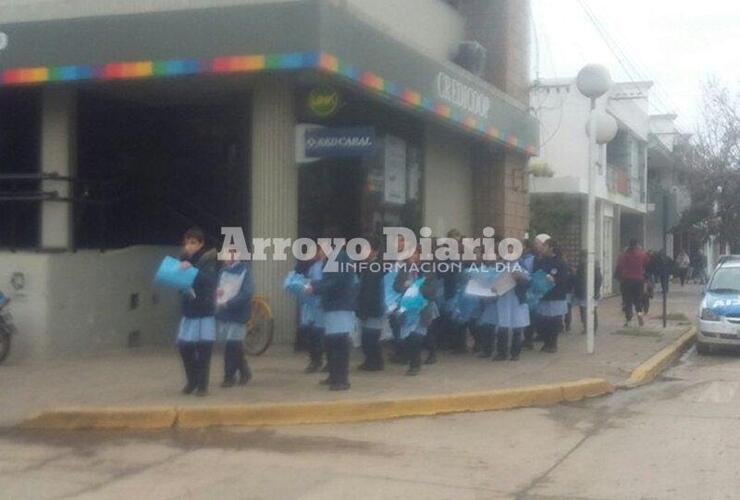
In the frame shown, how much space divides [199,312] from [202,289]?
0.77 feet

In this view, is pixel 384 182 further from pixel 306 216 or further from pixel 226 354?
pixel 226 354

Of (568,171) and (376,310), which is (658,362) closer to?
(376,310)

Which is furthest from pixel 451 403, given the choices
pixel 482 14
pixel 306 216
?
pixel 482 14

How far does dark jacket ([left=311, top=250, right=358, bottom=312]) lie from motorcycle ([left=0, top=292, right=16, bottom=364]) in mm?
4453

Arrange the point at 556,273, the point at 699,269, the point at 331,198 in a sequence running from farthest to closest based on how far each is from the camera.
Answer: the point at 699,269
the point at 331,198
the point at 556,273

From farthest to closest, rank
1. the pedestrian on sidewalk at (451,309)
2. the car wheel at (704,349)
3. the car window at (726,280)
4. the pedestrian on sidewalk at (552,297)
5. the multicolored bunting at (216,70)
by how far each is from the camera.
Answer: the car window at (726,280)
the car wheel at (704,349)
the pedestrian on sidewalk at (552,297)
the pedestrian on sidewalk at (451,309)
the multicolored bunting at (216,70)

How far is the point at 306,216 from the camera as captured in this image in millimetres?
14922

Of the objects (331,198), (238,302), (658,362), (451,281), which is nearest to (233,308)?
(238,302)

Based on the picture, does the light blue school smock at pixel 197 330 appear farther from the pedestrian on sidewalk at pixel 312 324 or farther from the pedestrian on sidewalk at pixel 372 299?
the pedestrian on sidewalk at pixel 372 299

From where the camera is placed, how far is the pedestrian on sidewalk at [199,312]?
1048cm

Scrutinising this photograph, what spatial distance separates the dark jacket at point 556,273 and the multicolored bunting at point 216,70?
2961 millimetres

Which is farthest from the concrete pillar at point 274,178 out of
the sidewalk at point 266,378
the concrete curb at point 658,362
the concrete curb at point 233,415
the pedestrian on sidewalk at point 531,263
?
the concrete curb at point 658,362

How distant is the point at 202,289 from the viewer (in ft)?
34.4

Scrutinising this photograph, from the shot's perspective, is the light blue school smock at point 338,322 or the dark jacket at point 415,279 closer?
the light blue school smock at point 338,322
